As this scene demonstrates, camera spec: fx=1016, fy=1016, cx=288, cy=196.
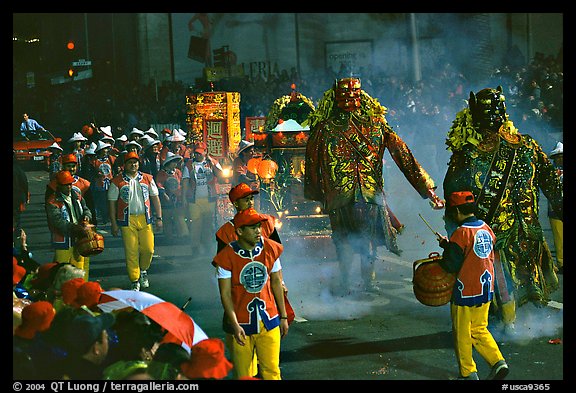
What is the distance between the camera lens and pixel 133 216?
42.1 feet

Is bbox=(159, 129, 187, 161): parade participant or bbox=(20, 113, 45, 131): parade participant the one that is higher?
bbox=(20, 113, 45, 131): parade participant

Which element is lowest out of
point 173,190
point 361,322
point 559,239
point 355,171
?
point 361,322

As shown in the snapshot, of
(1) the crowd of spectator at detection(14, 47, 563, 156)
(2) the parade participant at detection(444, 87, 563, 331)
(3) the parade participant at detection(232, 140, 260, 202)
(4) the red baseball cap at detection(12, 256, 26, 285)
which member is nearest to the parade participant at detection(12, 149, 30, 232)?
(3) the parade participant at detection(232, 140, 260, 202)

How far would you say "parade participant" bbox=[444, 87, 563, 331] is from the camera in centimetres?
1010

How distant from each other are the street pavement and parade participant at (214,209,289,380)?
1.18 metres

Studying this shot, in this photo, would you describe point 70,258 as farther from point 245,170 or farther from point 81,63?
point 81,63

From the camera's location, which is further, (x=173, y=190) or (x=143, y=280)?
(x=173, y=190)

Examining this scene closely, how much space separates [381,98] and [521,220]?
1450cm

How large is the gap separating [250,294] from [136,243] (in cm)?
550

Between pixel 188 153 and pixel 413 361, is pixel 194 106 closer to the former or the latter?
pixel 188 153

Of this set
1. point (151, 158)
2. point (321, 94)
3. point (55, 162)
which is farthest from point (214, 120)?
point (55, 162)

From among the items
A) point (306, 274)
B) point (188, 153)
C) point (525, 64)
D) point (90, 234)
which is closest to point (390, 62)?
point (525, 64)

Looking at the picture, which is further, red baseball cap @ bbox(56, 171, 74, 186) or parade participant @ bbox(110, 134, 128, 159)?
parade participant @ bbox(110, 134, 128, 159)

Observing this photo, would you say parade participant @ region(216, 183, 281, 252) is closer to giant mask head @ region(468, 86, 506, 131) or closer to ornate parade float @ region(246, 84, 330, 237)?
giant mask head @ region(468, 86, 506, 131)
